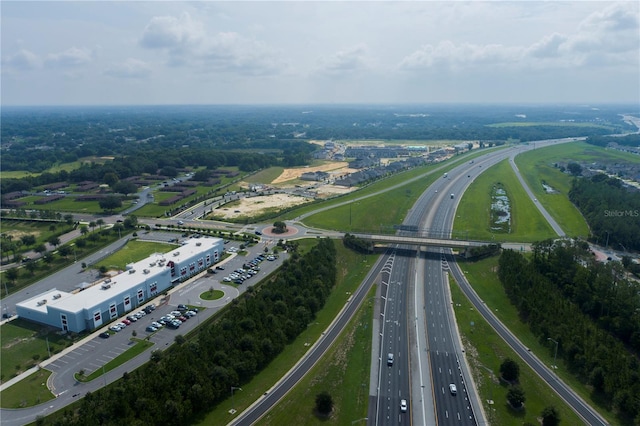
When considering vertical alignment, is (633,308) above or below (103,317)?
above

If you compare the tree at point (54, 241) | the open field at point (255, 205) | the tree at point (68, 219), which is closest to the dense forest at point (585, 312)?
the open field at point (255, 205)

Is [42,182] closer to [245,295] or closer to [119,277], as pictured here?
[119,277]

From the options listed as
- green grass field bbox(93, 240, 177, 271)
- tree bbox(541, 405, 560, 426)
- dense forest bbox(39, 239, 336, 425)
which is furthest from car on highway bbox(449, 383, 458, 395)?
green grass field bbox(93, 240, 177, 271)

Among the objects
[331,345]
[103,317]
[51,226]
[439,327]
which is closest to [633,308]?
[439,327]

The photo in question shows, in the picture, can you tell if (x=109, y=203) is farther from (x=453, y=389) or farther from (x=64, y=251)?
(x=453, y=389)

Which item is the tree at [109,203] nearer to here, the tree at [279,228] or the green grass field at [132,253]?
the green grass field at [132,253]

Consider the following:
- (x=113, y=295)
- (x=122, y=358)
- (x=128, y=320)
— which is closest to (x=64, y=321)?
(x=113, y=295)
